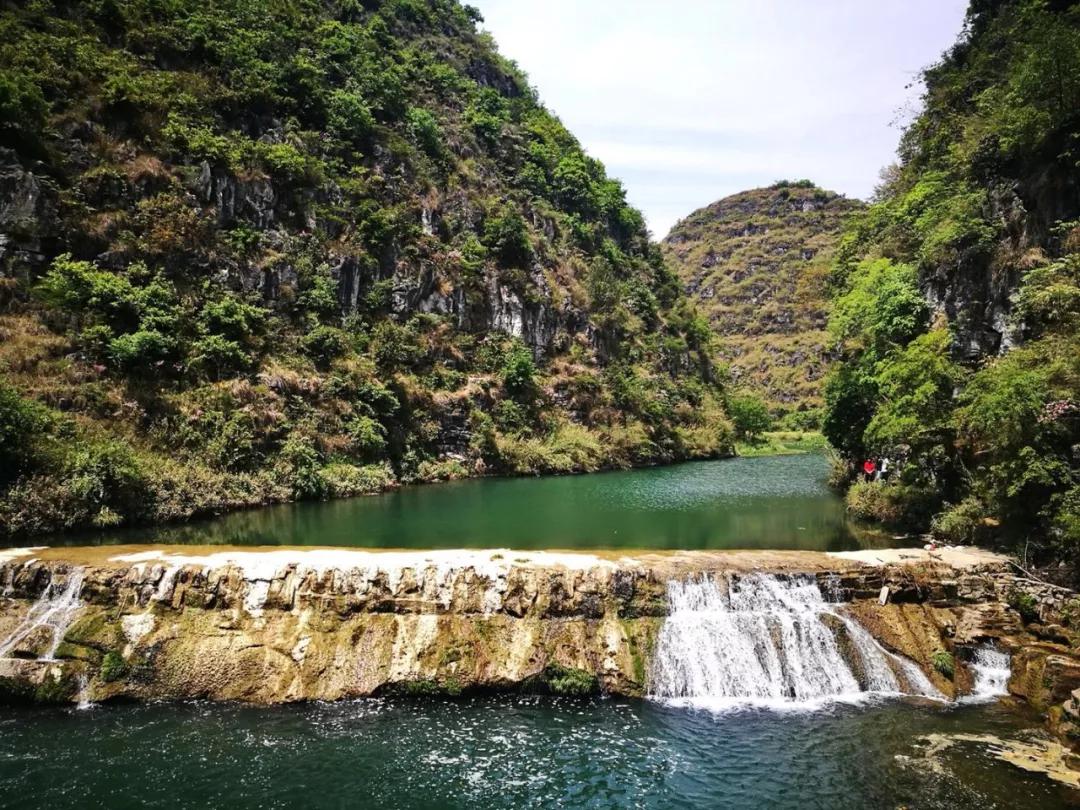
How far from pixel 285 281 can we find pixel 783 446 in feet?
224

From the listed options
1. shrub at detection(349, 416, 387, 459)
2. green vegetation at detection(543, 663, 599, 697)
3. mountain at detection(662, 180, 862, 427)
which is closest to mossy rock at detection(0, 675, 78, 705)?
green vegetation at detection(543, 663, 599, 697)

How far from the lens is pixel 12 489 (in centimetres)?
2412

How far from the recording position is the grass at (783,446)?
78.6 m

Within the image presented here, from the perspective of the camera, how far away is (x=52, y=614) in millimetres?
16844

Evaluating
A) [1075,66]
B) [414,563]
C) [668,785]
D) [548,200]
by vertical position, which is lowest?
[668,785]

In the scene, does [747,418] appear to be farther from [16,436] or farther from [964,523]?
[16,436]

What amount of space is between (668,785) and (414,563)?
9.18 metres

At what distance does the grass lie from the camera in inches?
3093

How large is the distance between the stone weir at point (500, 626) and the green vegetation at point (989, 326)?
3939 mm

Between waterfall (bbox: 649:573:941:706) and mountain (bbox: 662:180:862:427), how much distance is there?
10588 cm

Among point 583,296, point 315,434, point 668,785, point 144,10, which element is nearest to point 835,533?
point 668,785

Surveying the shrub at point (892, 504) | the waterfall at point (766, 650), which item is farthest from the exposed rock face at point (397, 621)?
the shrub at point (892, 504)

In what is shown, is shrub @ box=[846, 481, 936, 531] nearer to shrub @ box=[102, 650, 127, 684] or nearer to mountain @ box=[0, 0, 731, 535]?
mountain @ box=[0, 0, 731, 535]

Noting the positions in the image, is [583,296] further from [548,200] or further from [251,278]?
[251,278]
